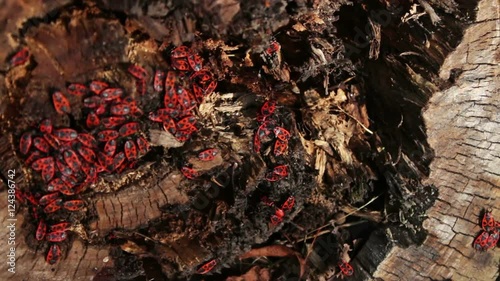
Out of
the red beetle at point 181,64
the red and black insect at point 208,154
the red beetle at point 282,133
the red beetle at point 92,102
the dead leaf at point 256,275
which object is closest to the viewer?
the red beetle at point 92,102

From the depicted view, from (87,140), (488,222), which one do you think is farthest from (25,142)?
(488,222)

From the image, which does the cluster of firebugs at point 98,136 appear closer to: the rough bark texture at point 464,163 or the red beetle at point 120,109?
the red beetle at point 120,109

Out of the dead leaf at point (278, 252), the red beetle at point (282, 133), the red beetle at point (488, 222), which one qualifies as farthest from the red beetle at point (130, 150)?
the red beetle at point (488, 222)

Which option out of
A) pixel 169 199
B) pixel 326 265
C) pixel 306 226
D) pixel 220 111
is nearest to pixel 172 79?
pixel 220 111

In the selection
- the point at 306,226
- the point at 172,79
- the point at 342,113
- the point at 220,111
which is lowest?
the point at 306,226

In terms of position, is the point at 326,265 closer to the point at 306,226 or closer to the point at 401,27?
the point at 306,226

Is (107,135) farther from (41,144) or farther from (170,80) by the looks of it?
(170,80)
